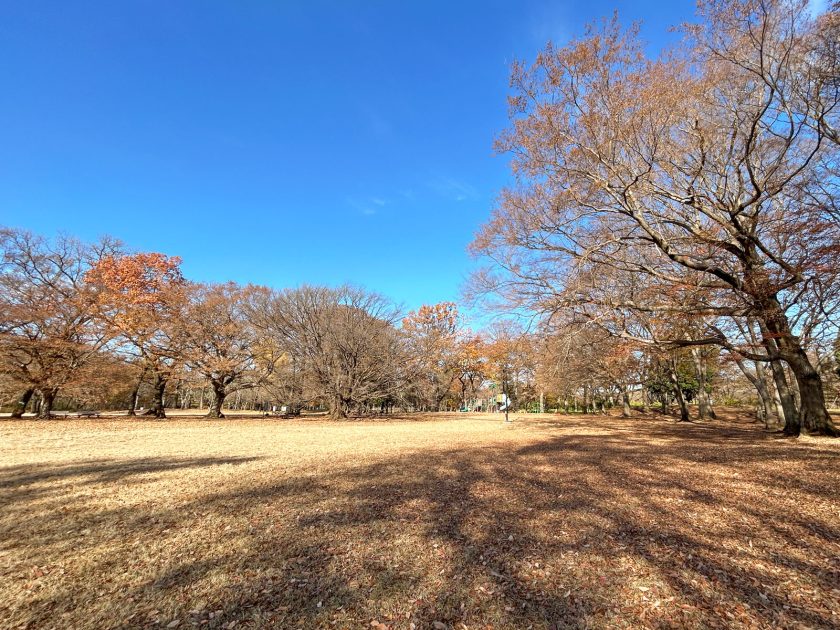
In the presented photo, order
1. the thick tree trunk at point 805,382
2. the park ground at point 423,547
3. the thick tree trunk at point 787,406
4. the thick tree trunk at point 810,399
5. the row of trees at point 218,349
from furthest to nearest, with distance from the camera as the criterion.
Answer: the row of trees at point 218,349, the thick tree trunk at point 787,406, the thick tree trunk at point 810,399, the thick tree trunk at point 805,382, the park ground at point 423,547

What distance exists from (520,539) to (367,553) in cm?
154

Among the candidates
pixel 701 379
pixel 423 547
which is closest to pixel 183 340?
pixel 423 547

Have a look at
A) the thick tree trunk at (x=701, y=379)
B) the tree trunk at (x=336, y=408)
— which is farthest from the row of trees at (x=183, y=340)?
the thick tree trunk at (x=701, y=379)

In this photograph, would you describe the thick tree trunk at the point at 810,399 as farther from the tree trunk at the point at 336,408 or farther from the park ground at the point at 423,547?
the tree trunk at the point at 336,408

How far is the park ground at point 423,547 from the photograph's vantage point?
271cm

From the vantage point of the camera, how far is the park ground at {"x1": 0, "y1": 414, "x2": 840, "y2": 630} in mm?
2715

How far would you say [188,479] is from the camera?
6.61 meters

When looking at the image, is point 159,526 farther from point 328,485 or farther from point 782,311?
point 782,311

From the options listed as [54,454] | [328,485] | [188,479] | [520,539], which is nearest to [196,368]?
[54,454]

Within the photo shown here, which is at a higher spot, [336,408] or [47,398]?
[47,398]

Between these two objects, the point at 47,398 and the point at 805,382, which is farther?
the point at 47,398

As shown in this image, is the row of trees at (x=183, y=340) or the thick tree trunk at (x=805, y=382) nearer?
the thick tree trunk at (x=805, y=382)

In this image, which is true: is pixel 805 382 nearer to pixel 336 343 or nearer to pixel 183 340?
pixel 336 343

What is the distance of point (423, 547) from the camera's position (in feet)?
12.3
